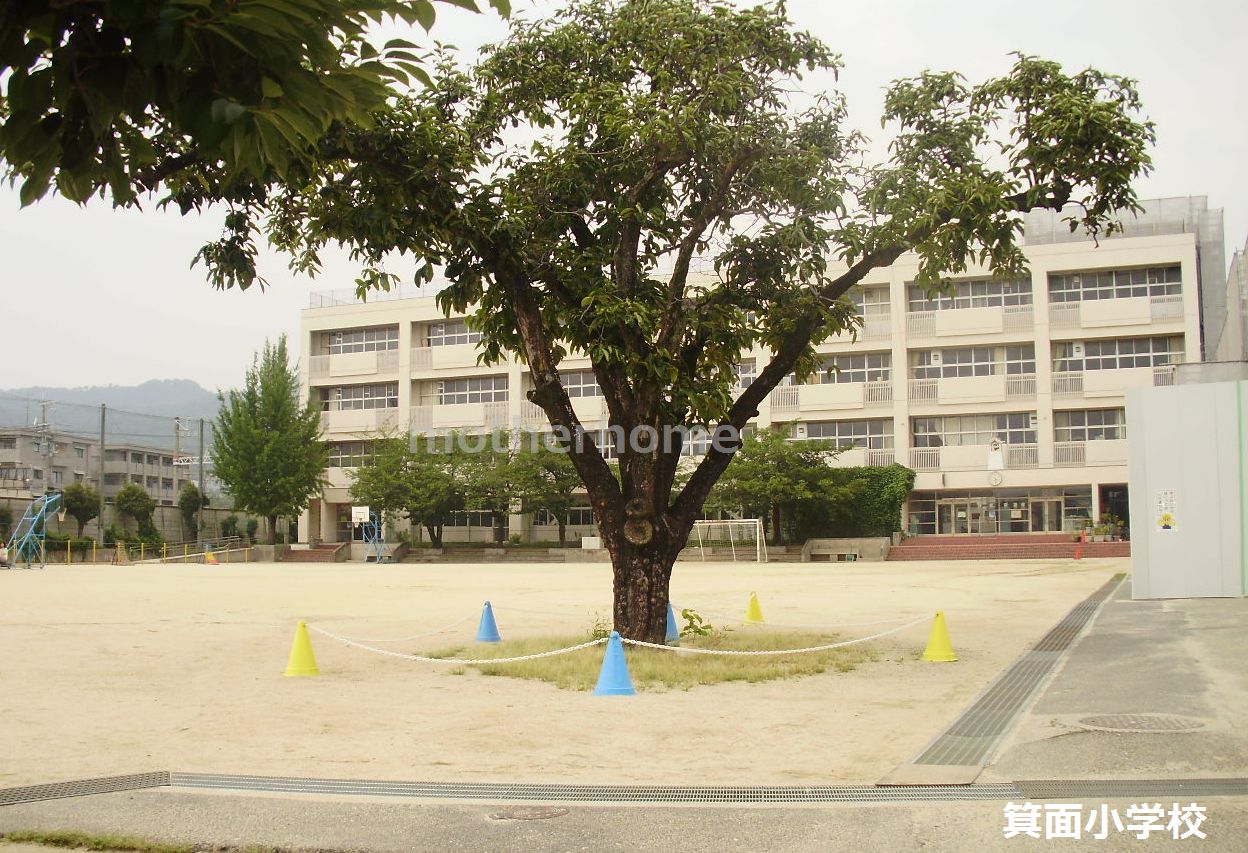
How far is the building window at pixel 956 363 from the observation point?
50.9 m

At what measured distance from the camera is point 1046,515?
49.8 meters

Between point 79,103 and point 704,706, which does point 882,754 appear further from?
point 79,103

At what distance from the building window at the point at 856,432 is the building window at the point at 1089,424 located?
24.6 ft

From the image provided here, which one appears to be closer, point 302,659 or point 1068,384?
point 302,659

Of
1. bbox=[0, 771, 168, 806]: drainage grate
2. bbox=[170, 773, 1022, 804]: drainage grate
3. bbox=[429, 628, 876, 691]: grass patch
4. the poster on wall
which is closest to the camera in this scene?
bbox=[170, 773, 1022, 804]: drainage grate

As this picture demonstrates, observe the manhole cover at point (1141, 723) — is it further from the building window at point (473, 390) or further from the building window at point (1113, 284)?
the building window at point (473, 390)

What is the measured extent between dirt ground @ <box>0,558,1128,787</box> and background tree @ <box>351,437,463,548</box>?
117 ft

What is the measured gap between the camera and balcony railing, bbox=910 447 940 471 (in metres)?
50.9

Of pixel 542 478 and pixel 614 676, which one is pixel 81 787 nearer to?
pixel 614 676

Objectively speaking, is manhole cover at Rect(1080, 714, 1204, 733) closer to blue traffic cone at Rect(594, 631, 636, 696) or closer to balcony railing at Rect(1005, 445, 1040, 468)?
blue traffic cone at Rect(594, 631, 636, 696)

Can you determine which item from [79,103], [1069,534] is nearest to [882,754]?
[79,103]

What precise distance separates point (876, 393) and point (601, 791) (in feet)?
157

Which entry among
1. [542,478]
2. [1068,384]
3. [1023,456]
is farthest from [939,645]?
[542,478]

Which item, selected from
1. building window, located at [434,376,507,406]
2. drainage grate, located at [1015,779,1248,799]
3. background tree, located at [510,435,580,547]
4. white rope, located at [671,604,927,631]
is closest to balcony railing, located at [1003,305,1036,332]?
background tree, located at [510,435,580,547]
